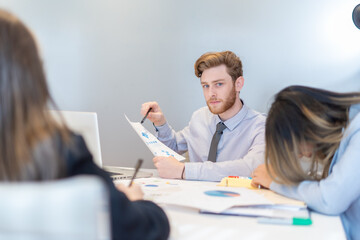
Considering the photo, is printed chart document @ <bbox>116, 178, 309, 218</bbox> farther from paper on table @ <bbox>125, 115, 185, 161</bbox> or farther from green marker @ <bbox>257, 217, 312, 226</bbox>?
paper on table @ <bbox>125, 115, 185, 161</bbox>

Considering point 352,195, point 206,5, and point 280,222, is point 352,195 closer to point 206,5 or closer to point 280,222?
point 280,222

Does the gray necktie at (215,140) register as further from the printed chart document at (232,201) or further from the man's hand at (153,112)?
the printed chart document at (232,201)

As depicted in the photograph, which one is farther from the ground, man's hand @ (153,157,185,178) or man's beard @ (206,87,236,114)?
man's beard @ (206,87,236,114)

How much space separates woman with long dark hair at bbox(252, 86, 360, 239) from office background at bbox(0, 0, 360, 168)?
144 centimetres

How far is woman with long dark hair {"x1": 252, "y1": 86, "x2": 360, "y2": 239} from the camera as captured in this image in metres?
1.15

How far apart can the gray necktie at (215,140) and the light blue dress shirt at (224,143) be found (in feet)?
0.09

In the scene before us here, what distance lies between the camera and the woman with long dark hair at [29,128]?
23.5 inches

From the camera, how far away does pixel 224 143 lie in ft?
7.05

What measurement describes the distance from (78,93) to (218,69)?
1.49 metres

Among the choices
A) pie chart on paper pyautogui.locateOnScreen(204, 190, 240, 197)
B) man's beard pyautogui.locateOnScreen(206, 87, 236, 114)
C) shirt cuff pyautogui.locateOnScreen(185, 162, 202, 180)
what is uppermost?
man's beard pyautogui.locateOnScreen(206, 87, 236, 114)

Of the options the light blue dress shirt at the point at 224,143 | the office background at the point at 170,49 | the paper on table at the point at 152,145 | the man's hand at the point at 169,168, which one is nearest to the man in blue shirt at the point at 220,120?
the light blue dress shirt at the point at 224,143

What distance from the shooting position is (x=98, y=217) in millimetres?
483

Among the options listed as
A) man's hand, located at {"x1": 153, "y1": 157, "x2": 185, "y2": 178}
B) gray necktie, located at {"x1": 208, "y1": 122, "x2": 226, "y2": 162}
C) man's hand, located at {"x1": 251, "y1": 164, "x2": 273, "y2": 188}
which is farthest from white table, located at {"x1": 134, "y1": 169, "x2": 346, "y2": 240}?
gray necktie, located at {"x1": 208, "y1": 122, "x2": 226, "y2": 162}

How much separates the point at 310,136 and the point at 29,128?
0.84 m
